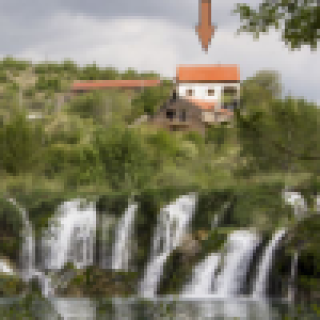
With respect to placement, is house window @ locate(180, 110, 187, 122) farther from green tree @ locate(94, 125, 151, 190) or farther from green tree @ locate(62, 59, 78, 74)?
green tree @ locate(62, 59, 78, 74)

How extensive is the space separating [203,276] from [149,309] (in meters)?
7.50

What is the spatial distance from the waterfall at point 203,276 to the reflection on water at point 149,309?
1396 millimetres

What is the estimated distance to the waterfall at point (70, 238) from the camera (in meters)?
34.6

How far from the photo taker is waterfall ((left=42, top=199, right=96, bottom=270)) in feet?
114

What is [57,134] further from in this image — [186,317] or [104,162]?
[186,317]

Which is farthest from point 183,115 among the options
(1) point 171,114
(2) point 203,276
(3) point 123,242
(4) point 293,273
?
(4) point 293,273

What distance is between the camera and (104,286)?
1243 inches

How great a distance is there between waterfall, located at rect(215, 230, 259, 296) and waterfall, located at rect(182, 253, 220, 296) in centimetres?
33

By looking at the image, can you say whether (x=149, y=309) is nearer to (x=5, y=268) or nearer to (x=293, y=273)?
(x=293, y=273)

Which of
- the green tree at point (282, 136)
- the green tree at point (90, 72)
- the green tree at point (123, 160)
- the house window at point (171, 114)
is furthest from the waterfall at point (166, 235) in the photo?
the green tree at point (90, 72)

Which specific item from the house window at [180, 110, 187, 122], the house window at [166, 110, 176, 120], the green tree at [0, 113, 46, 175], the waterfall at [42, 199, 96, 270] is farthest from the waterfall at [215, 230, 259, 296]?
the house window at [166, 110, 176, 120]

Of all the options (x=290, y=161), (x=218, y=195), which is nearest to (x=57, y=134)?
(x=290, y=161)

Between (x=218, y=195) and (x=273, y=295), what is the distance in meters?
9.92

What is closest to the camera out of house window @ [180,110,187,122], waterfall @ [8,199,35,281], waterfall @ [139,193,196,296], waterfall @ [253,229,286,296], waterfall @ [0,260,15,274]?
waterfall @ [253,229,286,296]
